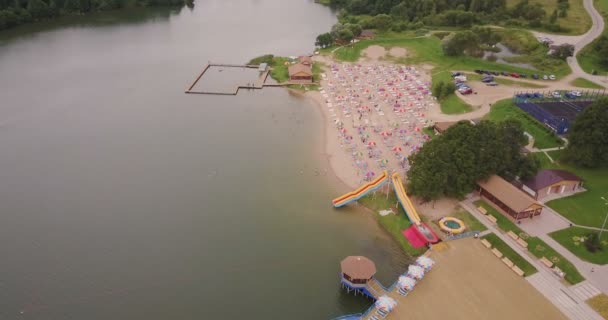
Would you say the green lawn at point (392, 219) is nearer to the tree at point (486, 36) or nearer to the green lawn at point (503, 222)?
the green lawn at point (503, 222)

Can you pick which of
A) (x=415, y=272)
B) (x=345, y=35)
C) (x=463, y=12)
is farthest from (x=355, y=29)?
(x=415, y=272)

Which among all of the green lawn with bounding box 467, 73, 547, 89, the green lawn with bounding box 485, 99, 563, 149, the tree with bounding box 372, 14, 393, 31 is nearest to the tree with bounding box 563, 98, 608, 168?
the green lawn with bounding box 485, 99, 563, 149

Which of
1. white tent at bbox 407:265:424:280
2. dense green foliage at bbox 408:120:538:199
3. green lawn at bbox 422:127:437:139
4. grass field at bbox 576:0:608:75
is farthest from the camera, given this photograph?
grass field at bbox 576:0:608:75

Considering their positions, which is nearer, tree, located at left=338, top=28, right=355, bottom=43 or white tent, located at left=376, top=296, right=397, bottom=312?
white tent, located at left=376, top=296, right=397, bottom=312

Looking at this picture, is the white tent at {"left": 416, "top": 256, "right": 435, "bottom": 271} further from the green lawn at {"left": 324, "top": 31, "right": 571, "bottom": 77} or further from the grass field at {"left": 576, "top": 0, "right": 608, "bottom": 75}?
the grass field at {"left": 576, "top": 0, "right": 608, "bottom": 75}

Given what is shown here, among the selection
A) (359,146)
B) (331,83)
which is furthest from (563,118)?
(331,83)

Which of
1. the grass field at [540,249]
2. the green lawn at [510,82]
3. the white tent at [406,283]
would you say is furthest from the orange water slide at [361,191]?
the green lawn at [510,82]
